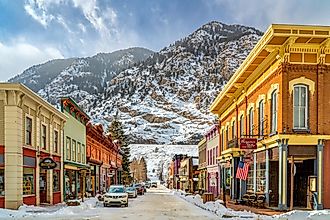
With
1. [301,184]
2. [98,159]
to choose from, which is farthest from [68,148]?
[301,184]

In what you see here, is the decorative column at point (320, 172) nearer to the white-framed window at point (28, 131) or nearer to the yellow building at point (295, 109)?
the yellow building at point (295, 109)

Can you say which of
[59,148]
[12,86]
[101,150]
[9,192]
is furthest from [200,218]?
[101,150]

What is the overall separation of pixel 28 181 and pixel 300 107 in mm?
16575

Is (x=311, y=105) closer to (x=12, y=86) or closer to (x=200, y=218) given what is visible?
(x=200, y=218)

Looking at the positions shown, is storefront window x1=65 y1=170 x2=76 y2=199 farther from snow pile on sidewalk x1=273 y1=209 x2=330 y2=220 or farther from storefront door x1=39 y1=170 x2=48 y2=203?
snow pile on sidewalk x1=273 y1=209 x2=330 y2=220

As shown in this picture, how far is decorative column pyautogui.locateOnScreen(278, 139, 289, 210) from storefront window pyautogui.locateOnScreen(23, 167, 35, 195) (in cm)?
1462

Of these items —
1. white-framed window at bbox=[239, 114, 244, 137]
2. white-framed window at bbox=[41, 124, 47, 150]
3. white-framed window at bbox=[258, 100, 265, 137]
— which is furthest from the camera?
white-framed window at bbox=[239, 114, 244, 137]

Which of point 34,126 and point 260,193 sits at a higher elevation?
point 34,126

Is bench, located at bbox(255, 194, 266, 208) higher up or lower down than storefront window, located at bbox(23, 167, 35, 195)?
lower down

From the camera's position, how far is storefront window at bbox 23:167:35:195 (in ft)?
99.2

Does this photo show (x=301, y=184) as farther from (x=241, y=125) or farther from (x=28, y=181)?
(x=28, y=181)

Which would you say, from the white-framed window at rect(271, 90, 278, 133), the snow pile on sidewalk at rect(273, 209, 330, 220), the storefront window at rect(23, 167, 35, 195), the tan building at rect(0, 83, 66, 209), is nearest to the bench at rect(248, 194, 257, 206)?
the white-framed window at rect(271, 90, 278, 133)

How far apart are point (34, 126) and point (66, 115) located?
9.80m

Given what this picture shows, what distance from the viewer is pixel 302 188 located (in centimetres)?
3108
